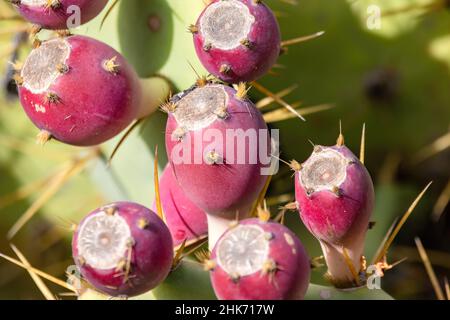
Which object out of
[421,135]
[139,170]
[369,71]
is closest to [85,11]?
[139,170]

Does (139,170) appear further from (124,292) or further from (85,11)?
(124,292)

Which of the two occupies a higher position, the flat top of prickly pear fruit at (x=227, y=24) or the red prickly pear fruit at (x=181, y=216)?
the flat top of prickly pear fruit at (x=227, y=24)

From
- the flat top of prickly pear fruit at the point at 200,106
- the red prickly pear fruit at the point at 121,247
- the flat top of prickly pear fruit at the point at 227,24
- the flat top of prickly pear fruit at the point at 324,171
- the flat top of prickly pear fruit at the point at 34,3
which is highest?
the flat top of prickly pear fruit at the point at 34,3

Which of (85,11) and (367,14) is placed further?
(367,14)

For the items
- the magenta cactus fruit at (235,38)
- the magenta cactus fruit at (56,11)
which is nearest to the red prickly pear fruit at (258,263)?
the magenta cactus fruit at (235,38)

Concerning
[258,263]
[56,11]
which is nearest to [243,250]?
[258,263]

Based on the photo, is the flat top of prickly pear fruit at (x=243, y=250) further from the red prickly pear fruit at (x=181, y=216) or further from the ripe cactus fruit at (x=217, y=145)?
the red prickly pear fruit at (x=181, y=216)
